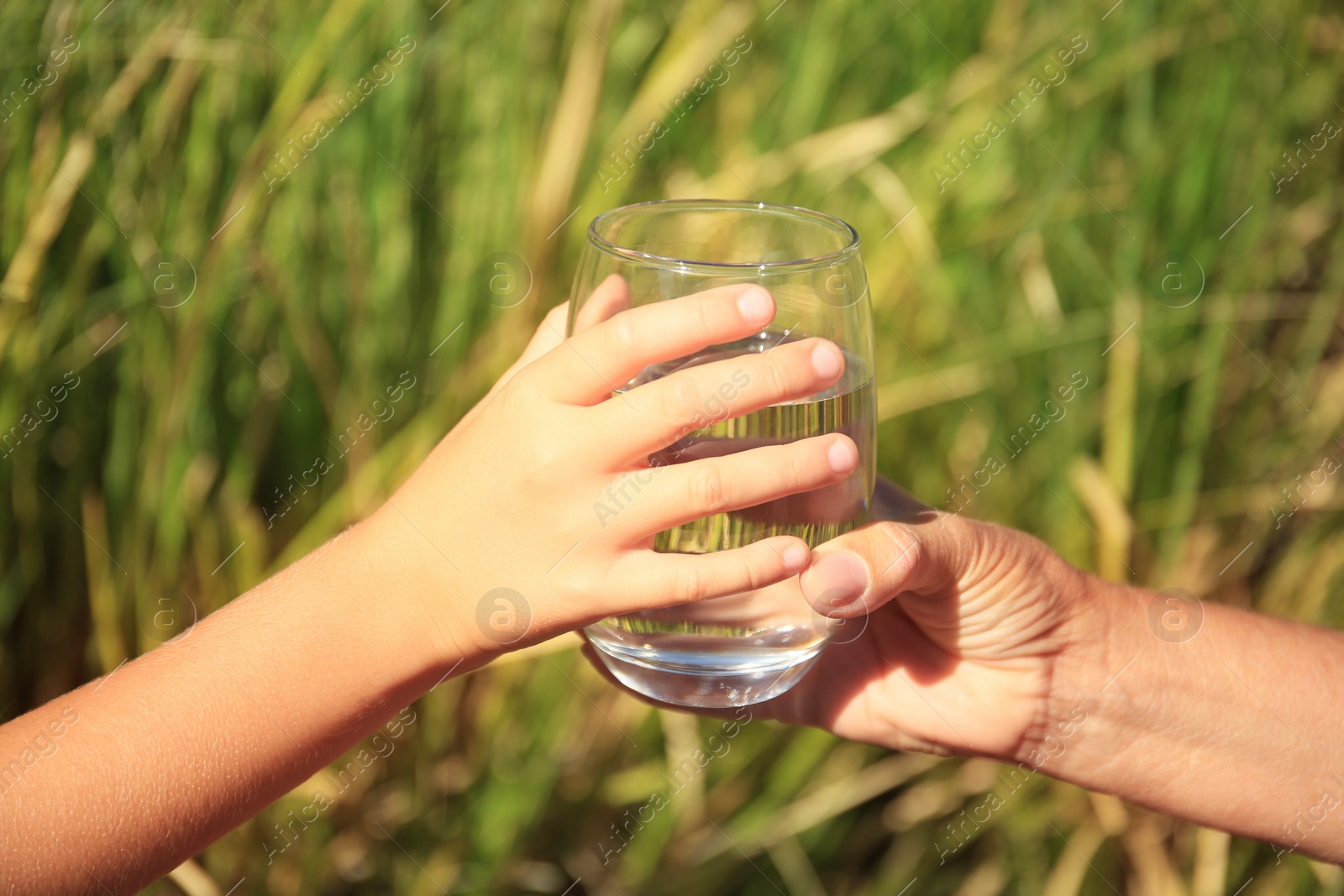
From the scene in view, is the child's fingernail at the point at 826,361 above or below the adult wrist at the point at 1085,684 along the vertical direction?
above

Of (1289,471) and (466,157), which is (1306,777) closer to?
(1289,471)

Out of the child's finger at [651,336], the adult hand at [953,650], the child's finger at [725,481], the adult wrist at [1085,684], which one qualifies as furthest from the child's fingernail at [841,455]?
the adult wrist at [1085,684]

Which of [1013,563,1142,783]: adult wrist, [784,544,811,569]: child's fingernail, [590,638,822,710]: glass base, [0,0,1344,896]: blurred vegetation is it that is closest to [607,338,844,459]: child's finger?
[784,544,811,569]: child's fingernail

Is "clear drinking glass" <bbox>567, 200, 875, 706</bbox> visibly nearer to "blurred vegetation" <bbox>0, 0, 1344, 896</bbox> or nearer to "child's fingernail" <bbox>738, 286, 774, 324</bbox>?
"child's fingernail" <bbox>738, 286, 774, 324</bbox>

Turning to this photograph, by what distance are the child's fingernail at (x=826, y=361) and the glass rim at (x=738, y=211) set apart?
0.07m

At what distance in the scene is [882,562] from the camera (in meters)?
0.96

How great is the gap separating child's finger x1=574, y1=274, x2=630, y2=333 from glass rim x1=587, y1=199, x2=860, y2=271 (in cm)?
3

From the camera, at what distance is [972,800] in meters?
2.12

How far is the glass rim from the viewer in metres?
0.85

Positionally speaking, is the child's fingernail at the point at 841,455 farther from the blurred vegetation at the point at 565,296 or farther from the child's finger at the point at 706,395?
the blurred vegetation at the point at 565,296

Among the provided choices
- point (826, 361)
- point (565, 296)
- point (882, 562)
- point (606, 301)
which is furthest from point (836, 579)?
point (565, 296)

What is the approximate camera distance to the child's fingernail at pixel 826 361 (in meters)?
0.83

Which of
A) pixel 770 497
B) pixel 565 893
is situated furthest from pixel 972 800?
pixel 770 497

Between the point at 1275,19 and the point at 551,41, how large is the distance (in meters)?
1.56
